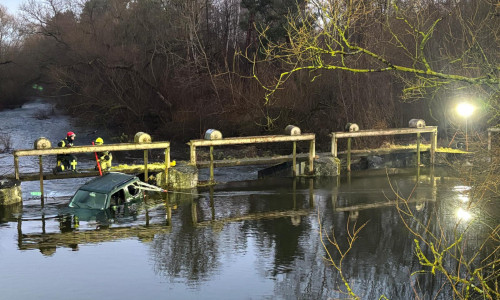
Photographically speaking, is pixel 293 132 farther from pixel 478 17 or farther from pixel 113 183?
pixel 478 17

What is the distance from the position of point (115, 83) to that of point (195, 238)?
30.8 m

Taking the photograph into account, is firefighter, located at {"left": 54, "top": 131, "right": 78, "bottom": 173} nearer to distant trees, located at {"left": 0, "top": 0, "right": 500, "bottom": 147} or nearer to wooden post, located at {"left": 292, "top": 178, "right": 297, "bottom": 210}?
wooden post, located at {"left": 292, "top": 178, "right": 297, "bottom": 210}

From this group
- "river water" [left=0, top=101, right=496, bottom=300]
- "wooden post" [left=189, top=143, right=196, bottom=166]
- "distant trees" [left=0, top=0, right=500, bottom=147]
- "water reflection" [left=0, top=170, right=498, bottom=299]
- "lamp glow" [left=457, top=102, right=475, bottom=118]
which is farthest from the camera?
"distant trees" [left=0, top=0, right=500, bottom=147]

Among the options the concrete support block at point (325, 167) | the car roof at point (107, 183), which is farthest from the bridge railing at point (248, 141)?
the car roof at point (107, 183)

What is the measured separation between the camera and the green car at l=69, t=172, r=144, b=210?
14.6m

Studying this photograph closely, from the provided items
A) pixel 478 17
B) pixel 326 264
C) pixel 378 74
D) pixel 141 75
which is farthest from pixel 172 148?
pixel 326 264

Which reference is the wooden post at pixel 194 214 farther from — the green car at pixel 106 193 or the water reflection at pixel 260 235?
the green car at pixel 106 193

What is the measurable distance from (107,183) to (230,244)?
14.9 feet

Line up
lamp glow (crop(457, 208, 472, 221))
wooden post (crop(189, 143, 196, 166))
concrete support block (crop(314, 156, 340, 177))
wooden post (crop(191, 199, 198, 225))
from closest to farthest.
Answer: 1. lamp glow (crop(457, 208, 472, 221))
2. wooden post (crop(191, 199, 198, 225))
3. wooden post (crop(189, 143, 196, 166))
4. concrete support block (crop(314, 156, 340, 177))

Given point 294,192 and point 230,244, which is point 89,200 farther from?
point 294,192

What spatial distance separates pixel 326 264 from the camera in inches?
414

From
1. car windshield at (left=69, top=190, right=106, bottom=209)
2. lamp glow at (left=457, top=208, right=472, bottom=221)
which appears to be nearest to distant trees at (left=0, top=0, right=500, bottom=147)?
lamp glow at (left=457, top=208, right=472, bottom=221)

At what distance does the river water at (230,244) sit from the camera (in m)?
9.47

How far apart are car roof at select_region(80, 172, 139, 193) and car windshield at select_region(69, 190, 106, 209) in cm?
11
